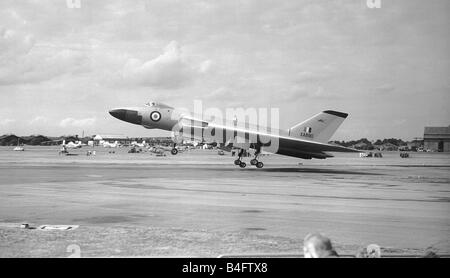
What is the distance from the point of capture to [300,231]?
1100cm

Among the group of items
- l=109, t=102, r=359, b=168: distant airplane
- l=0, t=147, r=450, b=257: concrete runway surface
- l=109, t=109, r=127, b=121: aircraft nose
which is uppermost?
l=109, t=109, r=127, b=121: aircraft nose

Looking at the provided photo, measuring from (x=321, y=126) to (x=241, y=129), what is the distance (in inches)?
293

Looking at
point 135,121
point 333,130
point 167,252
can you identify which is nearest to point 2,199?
point 167,252

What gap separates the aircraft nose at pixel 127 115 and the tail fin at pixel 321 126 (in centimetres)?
1441

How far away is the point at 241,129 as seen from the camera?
1538 inches

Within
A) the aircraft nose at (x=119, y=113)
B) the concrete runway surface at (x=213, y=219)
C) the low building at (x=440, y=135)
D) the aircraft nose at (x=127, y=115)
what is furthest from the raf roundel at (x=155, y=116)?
the low building at (x=440, y=135)

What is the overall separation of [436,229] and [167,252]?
296 inches

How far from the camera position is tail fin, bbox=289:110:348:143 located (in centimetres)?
3856

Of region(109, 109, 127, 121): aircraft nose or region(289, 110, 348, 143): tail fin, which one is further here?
region(109, 109, 127, 121): aircraft nose

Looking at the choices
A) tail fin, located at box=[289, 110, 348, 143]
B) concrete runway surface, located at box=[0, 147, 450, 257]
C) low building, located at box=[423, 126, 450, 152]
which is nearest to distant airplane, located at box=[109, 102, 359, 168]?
tail fin, located at box=[289, 110, 348, 143]

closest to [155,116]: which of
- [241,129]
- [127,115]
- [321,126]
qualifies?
[127,115]

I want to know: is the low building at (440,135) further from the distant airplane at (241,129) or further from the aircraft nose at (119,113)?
the aircraft nose at (119,113)

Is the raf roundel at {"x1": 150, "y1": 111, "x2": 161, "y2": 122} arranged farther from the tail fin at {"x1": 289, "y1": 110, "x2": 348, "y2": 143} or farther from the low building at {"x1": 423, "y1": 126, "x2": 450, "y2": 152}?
the low building at {"x1": 423, "y1": 126, "x2": 450, "y2": 152}

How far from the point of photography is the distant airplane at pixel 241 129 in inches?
1508
